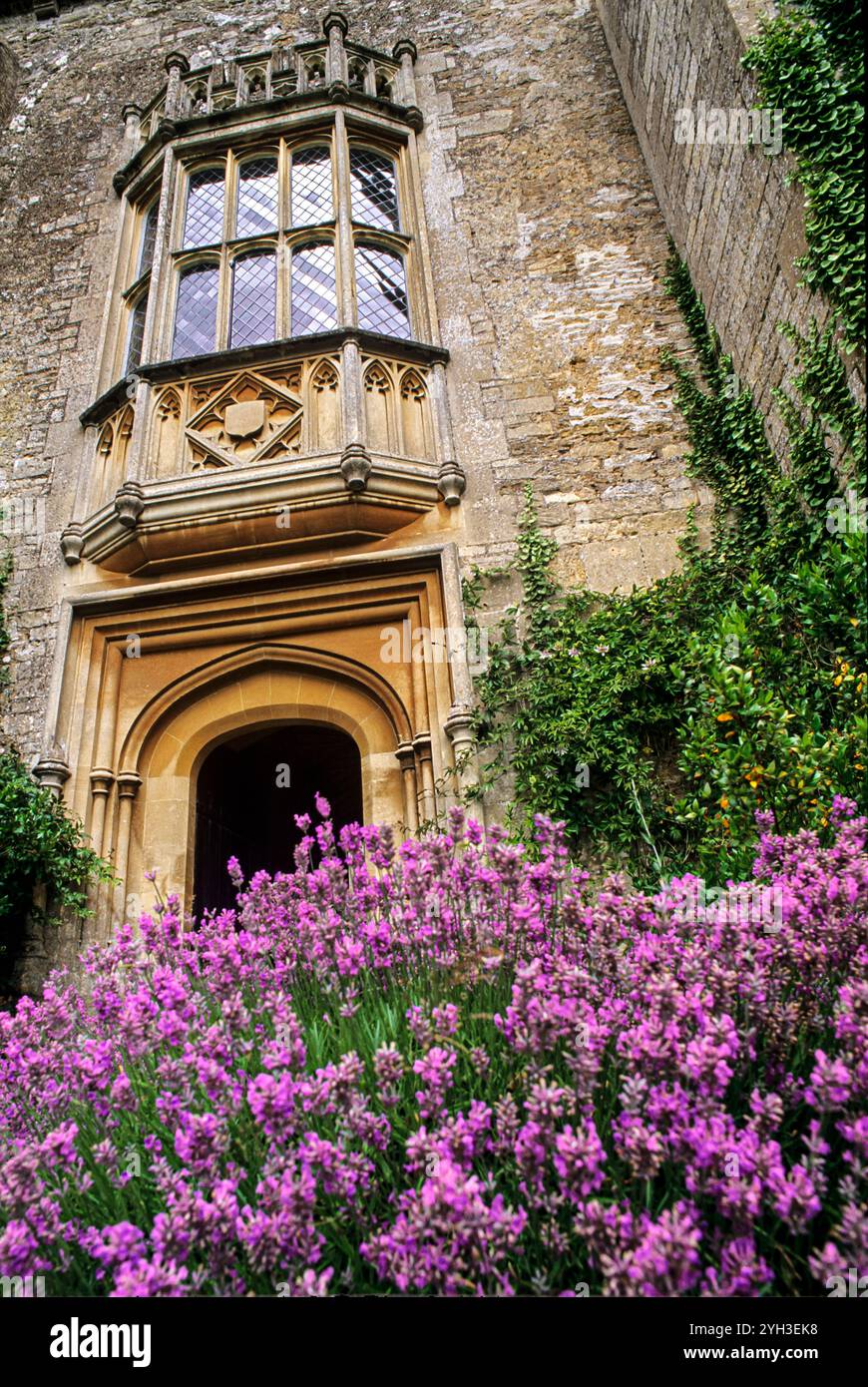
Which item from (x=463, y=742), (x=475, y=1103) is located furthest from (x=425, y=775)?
(x=475, y=1103)

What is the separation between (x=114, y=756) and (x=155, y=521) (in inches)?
60.5

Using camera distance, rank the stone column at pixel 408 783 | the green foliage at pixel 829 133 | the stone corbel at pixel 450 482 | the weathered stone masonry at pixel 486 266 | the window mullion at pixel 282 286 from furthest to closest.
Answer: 1. the window mullion at pixel 282 286
2. the weathered stone masonry at pixel 486 266
3. the stone corbel at pixel 450 482
4. the stone column at pixel 408 783
5. the green foliage at pixel 829 133

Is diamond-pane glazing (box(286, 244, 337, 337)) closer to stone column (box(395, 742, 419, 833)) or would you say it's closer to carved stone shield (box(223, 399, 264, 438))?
carved stone shield (box(223, 399, 264, 438))

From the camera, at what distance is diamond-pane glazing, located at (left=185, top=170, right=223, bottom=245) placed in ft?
24.5

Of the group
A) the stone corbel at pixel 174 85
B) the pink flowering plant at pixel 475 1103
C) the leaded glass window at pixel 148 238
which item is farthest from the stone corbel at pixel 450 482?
the stone corbel at pixel 174 85

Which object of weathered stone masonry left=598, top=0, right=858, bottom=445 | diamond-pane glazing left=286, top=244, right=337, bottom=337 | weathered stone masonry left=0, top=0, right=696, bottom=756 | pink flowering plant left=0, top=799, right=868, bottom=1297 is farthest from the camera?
diamond-pane glazing left=286, top=244, right=337, bottom=337

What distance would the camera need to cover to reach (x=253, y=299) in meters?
7.01

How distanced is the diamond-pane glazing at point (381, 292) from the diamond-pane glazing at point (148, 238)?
6.55 feet

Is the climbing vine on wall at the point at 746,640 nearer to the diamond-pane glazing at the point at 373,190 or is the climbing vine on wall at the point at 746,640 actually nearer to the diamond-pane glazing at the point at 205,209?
the diamond-pane glazing at the point at 373,190

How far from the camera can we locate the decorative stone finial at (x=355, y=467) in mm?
5500

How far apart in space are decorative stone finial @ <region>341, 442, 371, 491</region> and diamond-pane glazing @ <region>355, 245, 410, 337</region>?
5.42 ft

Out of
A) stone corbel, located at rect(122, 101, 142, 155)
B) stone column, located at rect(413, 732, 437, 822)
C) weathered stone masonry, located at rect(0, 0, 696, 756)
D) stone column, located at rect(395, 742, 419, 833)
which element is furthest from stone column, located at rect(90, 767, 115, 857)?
stone corbel, located at rect(122, 101, 142, 155)

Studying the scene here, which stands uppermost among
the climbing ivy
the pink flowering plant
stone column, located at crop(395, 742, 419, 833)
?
stone column, located at crop(395, 742, 419, 833)
